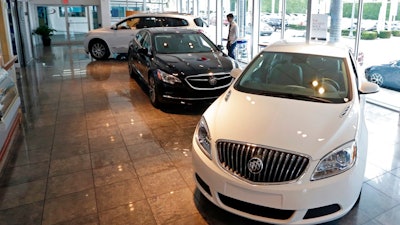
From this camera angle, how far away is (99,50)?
10758 mm

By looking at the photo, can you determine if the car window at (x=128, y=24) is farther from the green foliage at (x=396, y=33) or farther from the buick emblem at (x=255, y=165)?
the buick emblem at (x=255, y=165)

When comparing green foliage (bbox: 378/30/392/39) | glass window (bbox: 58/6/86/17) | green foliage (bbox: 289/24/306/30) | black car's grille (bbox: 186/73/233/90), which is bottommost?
black car's grille (bbox: 186/73/233/90)

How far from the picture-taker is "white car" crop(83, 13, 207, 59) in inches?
403

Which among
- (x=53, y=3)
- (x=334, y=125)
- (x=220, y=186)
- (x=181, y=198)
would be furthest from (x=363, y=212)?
(x=53, y=3)

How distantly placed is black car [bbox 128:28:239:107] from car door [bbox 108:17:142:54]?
14.7ft

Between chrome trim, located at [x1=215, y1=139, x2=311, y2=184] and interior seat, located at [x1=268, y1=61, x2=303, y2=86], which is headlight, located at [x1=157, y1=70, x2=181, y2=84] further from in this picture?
chrome trim, located at [x1=215, y1=139, x2=311, y2=184]

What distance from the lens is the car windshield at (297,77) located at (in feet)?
9.55

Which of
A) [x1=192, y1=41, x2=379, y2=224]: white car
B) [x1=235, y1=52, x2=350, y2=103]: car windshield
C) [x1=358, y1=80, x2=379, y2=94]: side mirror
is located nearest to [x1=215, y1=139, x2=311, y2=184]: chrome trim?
[x1=192, y1=41, x2=379, y2=224]: white car

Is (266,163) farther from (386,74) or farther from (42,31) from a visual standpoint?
(42,31)

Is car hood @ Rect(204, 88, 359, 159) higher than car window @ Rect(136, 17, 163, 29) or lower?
lower

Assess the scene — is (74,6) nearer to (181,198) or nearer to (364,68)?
(364,68)

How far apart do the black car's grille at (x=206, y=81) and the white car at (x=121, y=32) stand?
18.1ft

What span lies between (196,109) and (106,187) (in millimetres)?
2577

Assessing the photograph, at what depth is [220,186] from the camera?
2.25 meters
